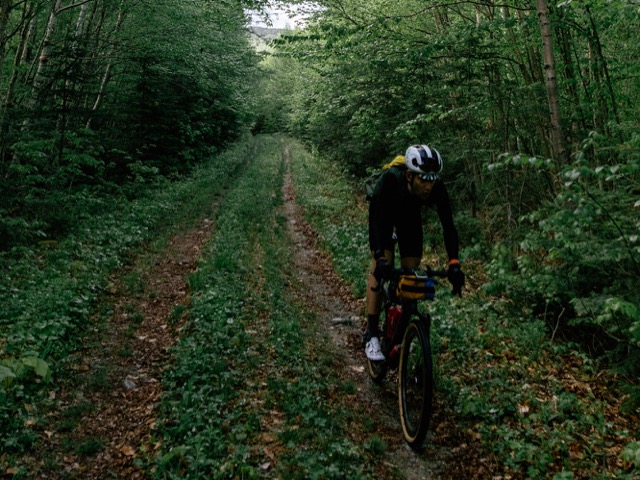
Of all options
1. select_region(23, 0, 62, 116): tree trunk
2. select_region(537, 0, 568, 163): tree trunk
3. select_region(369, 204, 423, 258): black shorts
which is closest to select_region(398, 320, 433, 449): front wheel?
select_region(369, 204, 423, 258): black shorts

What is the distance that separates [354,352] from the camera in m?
6.93

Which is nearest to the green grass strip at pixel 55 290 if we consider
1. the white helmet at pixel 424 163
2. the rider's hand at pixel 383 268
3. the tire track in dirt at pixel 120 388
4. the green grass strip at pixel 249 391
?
the tire track in dirt at pixel 120 388

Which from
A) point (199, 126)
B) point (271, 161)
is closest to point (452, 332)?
point (199, 126)

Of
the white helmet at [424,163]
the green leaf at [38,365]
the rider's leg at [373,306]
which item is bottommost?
the green leaf at [38,365]

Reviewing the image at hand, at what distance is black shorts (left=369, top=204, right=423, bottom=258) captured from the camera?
17.5 feet

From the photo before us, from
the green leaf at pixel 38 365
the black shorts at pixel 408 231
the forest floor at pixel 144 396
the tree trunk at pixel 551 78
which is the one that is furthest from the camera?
the tree trunk at pixel 551 78

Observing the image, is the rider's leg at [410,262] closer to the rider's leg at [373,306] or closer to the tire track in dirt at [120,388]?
the rider's leg at [373,306]

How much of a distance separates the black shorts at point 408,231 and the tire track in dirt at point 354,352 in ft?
6.17

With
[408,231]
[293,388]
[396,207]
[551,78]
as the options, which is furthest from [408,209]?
[551,78]

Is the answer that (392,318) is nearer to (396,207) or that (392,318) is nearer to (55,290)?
(396,207)

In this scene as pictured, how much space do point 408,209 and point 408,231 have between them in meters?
0.28

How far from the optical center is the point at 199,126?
2733 cm

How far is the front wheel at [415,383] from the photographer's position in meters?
4.45

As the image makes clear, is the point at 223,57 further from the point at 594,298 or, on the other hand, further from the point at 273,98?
the point at 273,98
